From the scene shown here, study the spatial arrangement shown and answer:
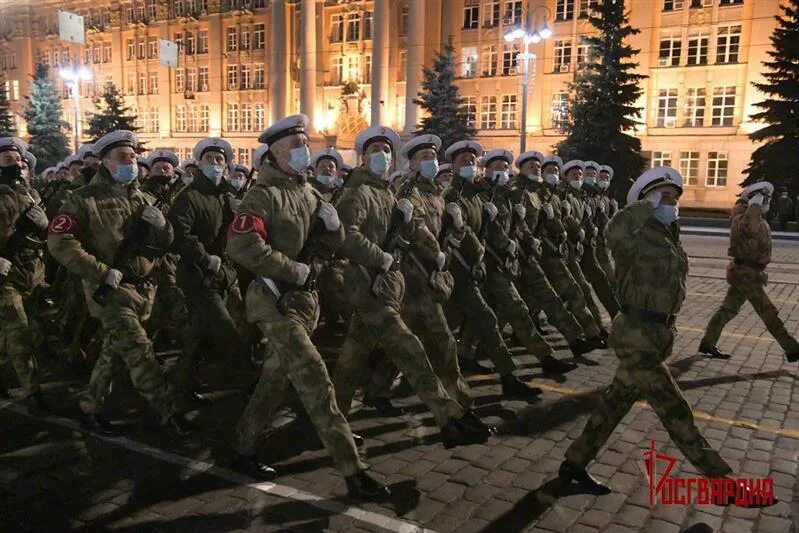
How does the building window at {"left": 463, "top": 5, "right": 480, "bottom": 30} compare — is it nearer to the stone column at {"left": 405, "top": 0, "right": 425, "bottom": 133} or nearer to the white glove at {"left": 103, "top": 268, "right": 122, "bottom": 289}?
the stone column at {"left": 405, "top": 0, "right": 425, "bottom": 133}

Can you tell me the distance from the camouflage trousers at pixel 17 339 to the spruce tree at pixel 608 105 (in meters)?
26.2

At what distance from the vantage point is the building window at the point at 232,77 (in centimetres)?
5272

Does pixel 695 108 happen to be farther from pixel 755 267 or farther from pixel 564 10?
pixel 755 267

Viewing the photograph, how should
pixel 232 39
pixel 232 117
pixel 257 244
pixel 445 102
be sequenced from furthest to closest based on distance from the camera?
pixel 232 39, pixel 232 117, pixel 445 102, pixel 257 244

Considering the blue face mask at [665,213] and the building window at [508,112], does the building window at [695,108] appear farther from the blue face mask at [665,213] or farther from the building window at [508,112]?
the blue face mask at [665,213]

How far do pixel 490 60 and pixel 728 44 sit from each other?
13603mm

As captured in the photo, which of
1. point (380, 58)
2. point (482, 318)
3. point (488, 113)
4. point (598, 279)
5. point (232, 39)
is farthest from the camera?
point (232, 39)

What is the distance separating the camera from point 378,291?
489 cm

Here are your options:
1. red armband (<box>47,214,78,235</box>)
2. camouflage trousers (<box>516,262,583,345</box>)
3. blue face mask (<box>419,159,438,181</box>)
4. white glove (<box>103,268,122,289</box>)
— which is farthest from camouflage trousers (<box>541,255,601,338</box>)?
red armband (<box>47,214,78,235</box>)

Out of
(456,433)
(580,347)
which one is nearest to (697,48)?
(580,347)

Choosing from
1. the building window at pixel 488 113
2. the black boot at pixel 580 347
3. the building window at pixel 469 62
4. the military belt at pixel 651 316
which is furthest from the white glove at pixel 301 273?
the building window at pixel 469 62

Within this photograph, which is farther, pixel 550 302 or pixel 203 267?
pixel 550 302

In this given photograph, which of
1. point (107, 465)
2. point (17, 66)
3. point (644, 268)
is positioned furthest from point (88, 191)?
point (17, 66)

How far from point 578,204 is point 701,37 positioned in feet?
107
